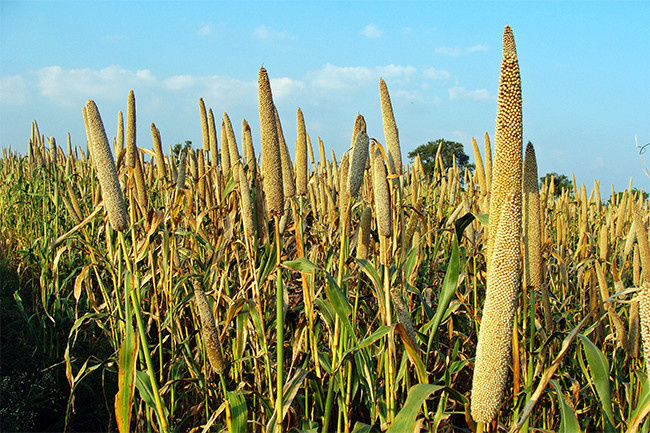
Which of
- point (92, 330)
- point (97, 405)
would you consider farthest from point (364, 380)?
point (92, 330)

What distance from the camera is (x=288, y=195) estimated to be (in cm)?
212

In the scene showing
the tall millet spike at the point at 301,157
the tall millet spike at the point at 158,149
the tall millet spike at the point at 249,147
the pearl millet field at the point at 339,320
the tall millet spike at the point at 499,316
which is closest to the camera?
the tall millet spike at the point at 499,316

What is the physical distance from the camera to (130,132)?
117 inches

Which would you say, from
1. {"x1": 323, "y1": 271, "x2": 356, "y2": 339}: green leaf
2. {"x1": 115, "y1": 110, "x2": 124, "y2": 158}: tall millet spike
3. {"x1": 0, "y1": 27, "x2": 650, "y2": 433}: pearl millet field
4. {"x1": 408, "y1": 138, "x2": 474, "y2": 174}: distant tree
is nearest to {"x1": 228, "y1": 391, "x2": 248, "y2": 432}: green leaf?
{"x1": 0, "y1": 27, "x2": 650, "y2": 433}: pearl millet field

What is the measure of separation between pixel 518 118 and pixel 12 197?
19.9ft

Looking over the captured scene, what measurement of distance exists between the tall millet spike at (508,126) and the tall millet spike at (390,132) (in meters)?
0.71

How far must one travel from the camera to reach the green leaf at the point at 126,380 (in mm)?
1783

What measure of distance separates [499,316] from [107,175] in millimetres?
1566

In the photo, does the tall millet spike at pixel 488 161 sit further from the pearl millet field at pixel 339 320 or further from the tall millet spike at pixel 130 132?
the tall millet spike at pixel 130 132

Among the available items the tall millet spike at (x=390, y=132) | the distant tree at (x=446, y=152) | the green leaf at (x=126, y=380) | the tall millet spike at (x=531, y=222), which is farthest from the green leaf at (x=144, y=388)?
the distant tree at (x=446, y=152)

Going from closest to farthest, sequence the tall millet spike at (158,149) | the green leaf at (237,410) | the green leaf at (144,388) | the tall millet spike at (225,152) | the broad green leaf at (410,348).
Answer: the broad green leaf at (410,348)
the green leaf at (237,410)
the green leaf at (144,388)
the tall millet spike at (225,152)
the tall millet spike at (158,149)

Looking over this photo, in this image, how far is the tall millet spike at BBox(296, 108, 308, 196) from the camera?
94.8 inches

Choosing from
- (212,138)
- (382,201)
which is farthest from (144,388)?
(212,138)

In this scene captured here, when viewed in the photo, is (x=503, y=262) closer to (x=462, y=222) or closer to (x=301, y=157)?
(x=462, y=222)
